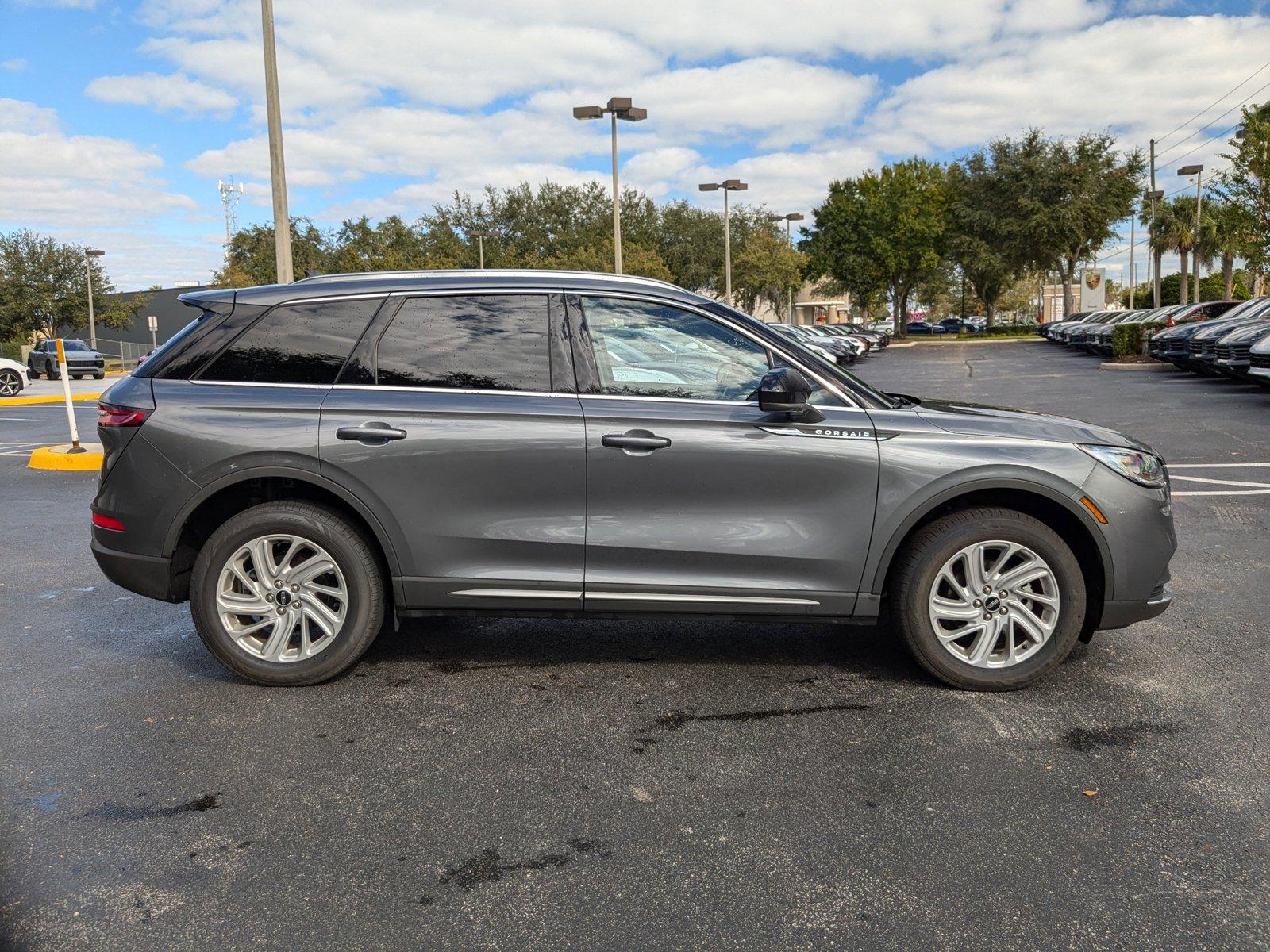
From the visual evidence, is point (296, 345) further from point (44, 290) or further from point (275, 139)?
point (44, 290)

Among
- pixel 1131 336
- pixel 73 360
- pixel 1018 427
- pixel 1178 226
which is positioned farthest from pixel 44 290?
pixel 1178 226

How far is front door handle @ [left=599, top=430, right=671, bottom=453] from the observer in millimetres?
4406

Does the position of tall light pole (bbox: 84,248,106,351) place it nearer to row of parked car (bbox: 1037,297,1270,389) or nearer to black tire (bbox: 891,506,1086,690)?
row of parked car (bbox: 1037,297,1270,389)

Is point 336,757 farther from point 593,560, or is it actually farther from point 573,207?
point 573,207

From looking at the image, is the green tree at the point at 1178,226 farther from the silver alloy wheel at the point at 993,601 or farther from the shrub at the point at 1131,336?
the silver alloy wheel at the point at 993,601

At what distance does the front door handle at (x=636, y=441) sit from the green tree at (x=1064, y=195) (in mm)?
56157

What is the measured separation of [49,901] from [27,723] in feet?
5.21

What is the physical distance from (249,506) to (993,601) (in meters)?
3.31

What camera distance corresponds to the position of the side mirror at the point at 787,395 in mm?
4266

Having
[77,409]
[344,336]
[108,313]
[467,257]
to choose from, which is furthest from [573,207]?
[344,336]

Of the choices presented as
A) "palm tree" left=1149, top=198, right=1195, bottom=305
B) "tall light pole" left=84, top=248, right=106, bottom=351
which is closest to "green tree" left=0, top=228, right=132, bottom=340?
"tall light pole" left=84, top=248, right=106, bottom=351

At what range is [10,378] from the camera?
28.7 m

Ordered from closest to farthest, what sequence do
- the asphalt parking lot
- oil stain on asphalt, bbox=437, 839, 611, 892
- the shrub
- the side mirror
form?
1. the asphalt parking lot
2. oil stain on asphalt, bbox=437, 839, 611, 892
3. the side mirror
4. the shrub

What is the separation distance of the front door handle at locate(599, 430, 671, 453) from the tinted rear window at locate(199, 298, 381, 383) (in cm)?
125
